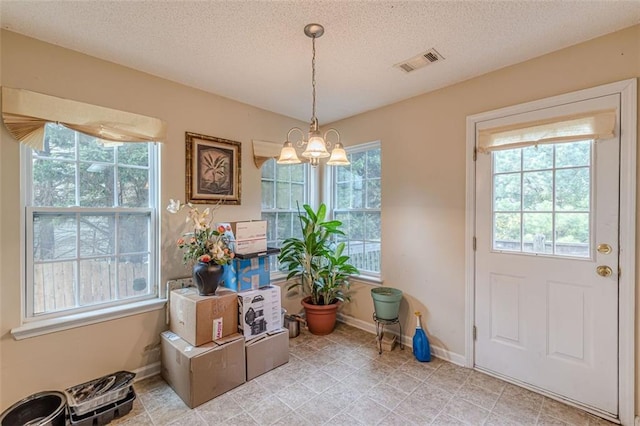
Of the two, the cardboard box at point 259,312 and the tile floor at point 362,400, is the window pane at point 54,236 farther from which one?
the cardboard box at point 259,312

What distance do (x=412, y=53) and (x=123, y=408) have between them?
10.4 ft

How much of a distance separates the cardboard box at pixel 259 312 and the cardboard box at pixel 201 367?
0.13m

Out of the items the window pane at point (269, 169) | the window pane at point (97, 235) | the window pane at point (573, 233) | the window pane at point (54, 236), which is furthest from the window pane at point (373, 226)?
the window pane at point (54, 236)

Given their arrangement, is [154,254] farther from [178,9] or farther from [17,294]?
[178,9]

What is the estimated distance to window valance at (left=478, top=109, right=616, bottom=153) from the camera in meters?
1.81

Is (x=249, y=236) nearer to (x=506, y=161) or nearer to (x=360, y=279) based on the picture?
(x=360, y=279)

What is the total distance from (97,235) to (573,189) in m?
3.54

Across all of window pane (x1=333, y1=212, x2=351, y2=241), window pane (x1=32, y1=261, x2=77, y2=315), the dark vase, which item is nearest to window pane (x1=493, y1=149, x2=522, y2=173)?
window pane (x1=333, y1=212, x2=351, y2=241)

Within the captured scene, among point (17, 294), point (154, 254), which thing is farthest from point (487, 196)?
point (17, 294)

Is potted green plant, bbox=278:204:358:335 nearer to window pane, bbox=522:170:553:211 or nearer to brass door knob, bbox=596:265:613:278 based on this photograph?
window pane, bbox=522:170:553:211

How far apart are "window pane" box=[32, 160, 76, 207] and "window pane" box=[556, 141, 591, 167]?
356cm

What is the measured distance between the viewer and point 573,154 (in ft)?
6.40

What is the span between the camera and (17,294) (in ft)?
5.96

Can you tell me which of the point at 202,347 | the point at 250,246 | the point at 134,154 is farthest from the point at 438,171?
the point at 134,154
